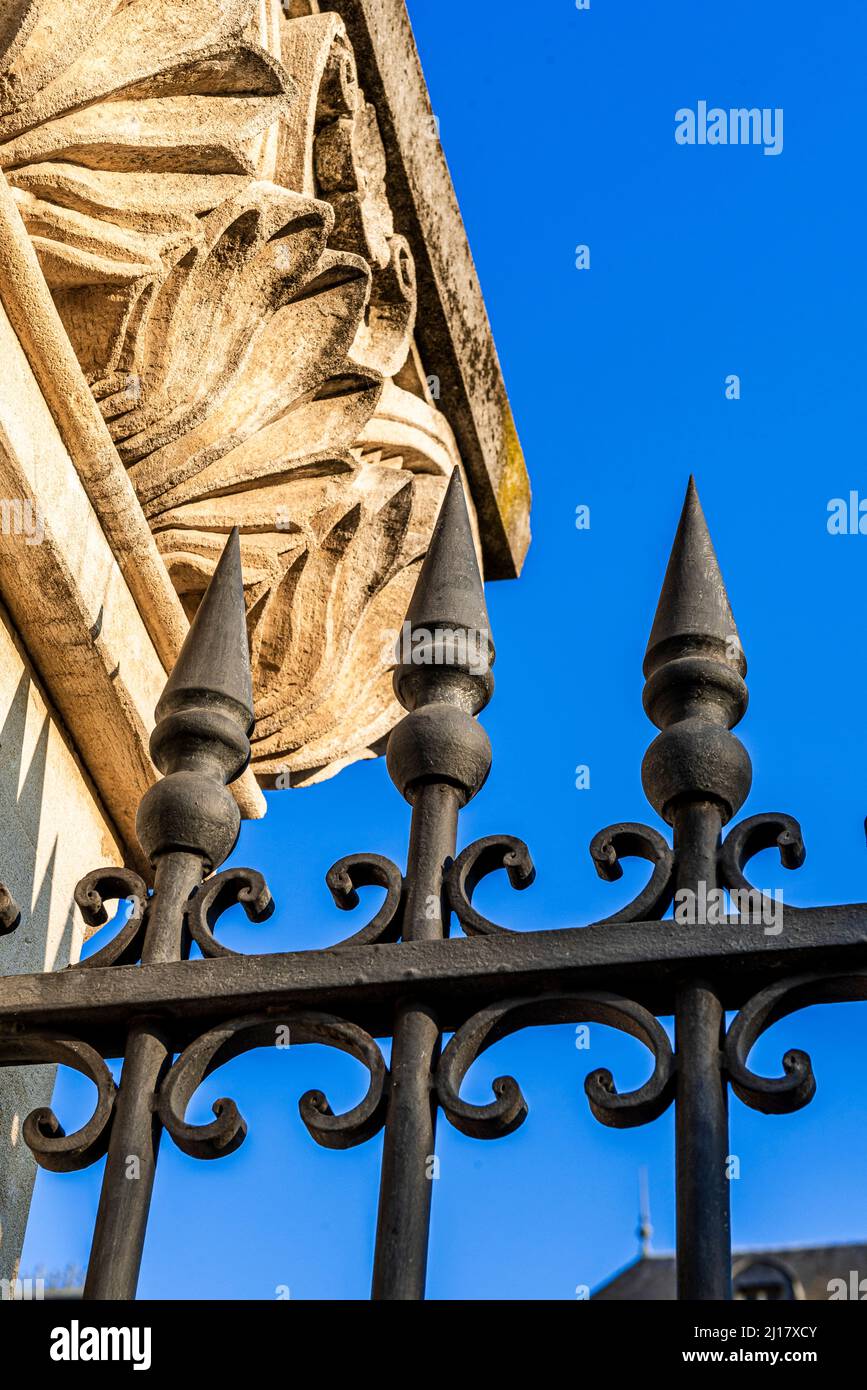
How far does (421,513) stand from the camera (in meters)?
3.36

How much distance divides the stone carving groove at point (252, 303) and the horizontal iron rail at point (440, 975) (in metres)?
1.14

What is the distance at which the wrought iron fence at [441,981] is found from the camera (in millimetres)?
1675

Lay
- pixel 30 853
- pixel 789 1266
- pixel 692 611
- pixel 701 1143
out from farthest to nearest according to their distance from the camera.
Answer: pixel 789 1266 < pixel 30 853 < pixel 692 611 < pixel 701 1143

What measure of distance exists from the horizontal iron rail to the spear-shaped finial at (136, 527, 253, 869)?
21cm

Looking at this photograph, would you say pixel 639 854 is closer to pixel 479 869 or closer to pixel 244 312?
pixel 479 869

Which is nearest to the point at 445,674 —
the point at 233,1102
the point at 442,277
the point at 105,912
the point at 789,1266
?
the point at 105,912

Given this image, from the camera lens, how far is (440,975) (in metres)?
1.78

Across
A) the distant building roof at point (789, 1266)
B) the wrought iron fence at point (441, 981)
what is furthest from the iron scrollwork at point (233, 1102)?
the distant building roof at point (789, 1266)

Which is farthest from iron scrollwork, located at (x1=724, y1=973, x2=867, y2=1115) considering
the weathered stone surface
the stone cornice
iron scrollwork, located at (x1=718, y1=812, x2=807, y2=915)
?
the stone cornice

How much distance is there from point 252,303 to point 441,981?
1.45 metres

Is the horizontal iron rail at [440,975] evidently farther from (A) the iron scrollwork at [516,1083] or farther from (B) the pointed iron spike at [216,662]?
(B) the pointed iron spike at [216,662]

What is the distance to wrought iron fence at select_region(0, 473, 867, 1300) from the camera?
5.49ft
